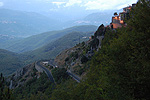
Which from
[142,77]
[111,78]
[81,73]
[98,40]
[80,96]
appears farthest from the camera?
[98,40]

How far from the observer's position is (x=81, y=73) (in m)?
44.2

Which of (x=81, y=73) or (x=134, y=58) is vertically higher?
(x=134, y=58)

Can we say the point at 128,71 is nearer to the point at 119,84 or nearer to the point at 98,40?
the point at 119,84

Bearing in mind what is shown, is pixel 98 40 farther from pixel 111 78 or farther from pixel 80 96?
pixel 111 78

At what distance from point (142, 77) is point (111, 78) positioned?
302 centimetres

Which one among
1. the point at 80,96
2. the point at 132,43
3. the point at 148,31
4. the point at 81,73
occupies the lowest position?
the point at 81,73

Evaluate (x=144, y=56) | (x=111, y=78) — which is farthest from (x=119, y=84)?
(x=144, y=56)

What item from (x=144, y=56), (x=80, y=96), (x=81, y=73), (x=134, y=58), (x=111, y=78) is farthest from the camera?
(x=81, y=73)

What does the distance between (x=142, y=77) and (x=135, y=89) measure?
157 cm

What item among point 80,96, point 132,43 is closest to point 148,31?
A: point 132,43

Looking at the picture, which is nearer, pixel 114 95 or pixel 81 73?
pixel 114 95

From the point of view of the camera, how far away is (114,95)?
12.7 m

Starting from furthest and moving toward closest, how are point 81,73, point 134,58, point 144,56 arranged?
point 81,73 < point 134,58 < point 144,56

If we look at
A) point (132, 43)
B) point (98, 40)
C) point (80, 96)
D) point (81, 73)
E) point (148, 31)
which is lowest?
point (81, 73)
